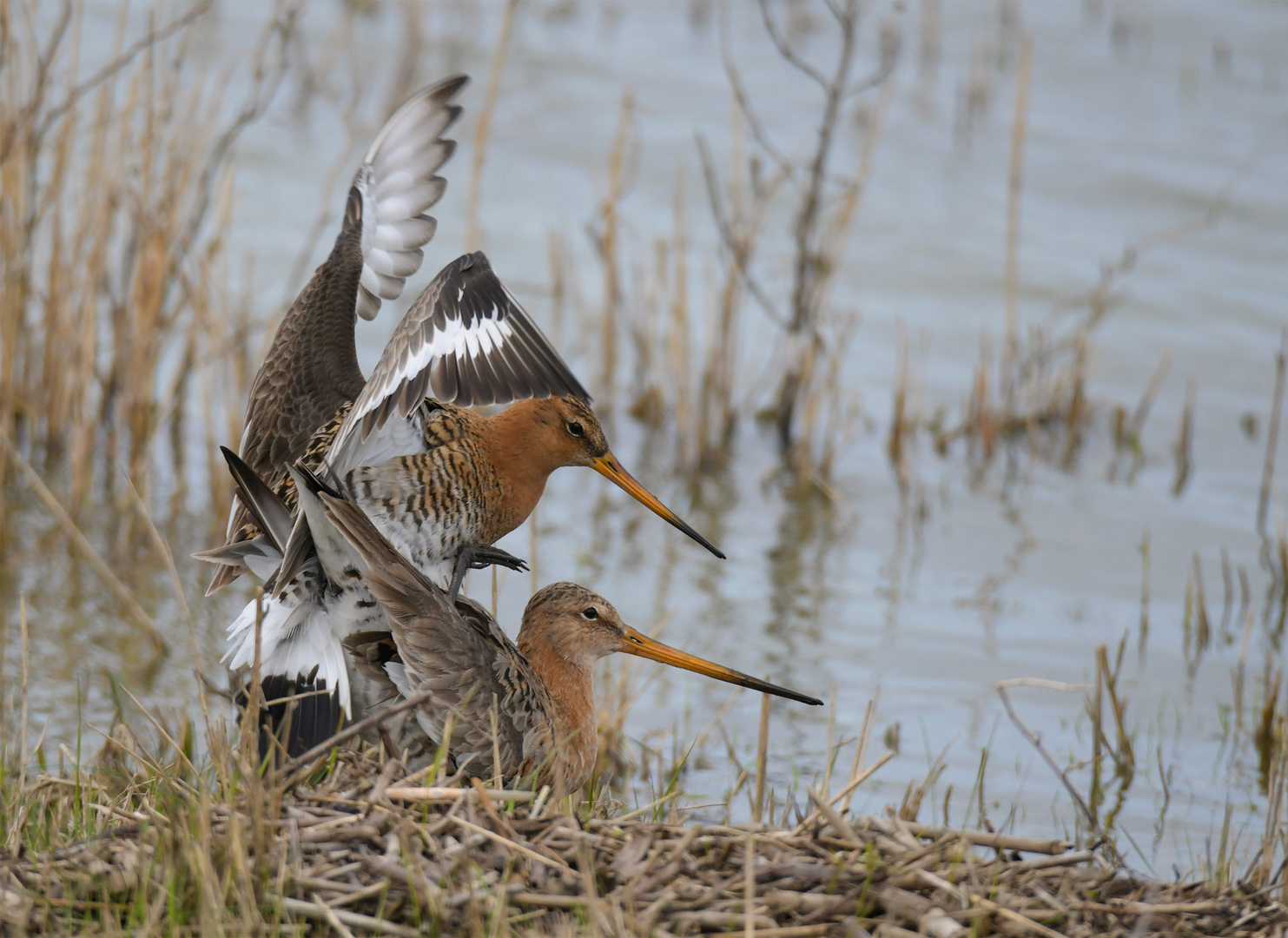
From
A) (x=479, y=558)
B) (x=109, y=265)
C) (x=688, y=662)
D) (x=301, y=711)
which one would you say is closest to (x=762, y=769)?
(x=688, y=662)

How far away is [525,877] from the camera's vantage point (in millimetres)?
2836

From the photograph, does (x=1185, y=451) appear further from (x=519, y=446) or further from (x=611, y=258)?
(x=519, y=446)

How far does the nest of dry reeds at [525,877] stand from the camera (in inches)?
106

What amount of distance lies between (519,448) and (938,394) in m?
5.06

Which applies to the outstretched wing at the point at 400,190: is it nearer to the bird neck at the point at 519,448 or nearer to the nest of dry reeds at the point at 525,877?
the bird neck at the point at 519,448

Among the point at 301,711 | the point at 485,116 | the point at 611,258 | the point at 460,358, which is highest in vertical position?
the point at 485,116

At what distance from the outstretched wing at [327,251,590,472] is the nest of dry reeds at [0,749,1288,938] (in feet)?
3.08

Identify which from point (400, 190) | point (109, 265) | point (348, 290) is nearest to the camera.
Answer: point (348, 290)

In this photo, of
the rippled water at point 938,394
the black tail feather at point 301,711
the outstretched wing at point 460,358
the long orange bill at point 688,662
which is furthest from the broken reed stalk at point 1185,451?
the black tail feather at point 301,711

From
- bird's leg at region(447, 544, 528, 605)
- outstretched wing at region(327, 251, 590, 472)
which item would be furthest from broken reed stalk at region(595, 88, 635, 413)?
outstretched wing at region(327, 251, 590, 472)

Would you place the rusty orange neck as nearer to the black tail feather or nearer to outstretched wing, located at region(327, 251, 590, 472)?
outstretched wing, located at region(327, 251, 590, 472)

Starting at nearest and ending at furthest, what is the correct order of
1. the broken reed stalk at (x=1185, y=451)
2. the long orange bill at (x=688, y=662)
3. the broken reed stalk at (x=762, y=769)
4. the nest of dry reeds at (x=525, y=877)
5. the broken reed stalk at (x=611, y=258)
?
the nest of dry reeds at (x=525, y=877) < the broken reed stalk at (x=762, y=769) < the long orange bill at (x=688, y=662) < the broken reed stalk at (x=611, y=258) < the broken reed stalk at (x=1185, y=451)

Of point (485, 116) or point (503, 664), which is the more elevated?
point (485, 116)

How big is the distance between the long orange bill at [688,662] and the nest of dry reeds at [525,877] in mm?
1015
